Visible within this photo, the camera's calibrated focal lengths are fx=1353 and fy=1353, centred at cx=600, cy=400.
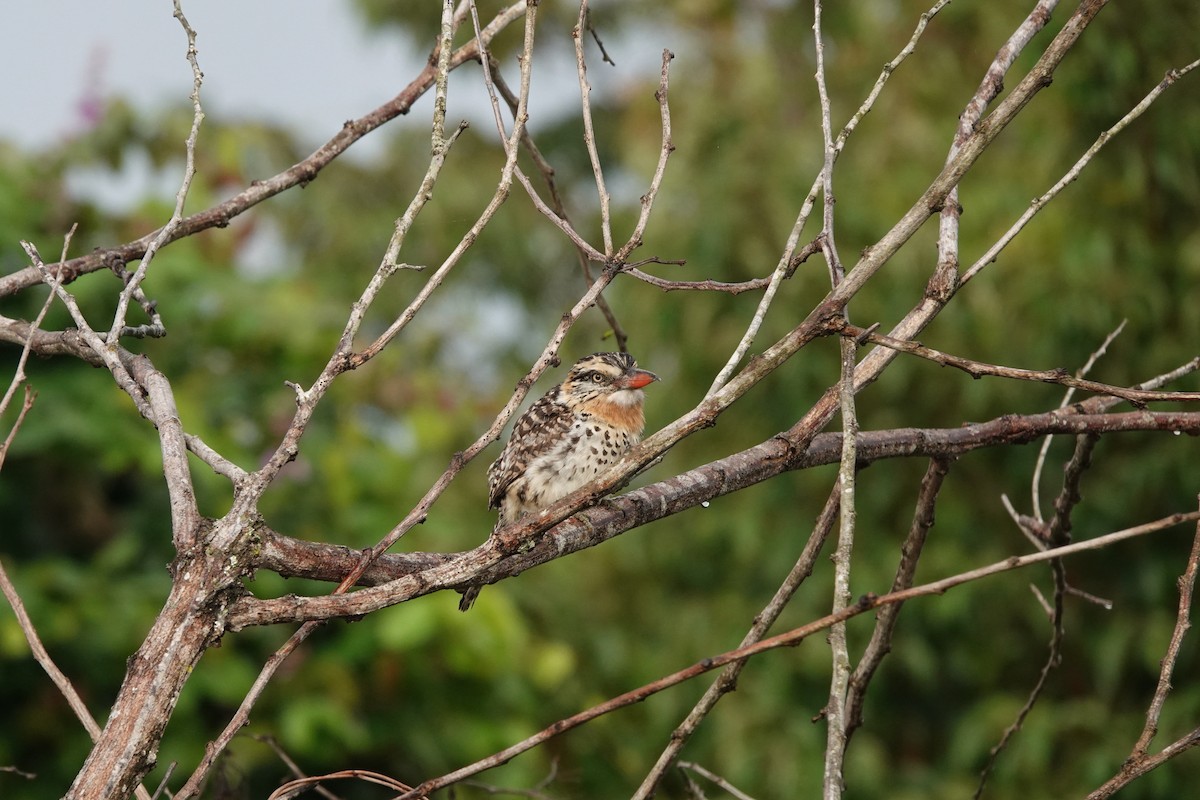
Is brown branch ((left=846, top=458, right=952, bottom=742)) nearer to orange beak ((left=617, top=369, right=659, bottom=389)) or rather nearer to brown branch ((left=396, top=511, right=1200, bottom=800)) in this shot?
brown branch ((left=396, top=511, right=1200, bottom=800))

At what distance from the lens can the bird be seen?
4.09 metres

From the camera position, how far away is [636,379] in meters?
4.27

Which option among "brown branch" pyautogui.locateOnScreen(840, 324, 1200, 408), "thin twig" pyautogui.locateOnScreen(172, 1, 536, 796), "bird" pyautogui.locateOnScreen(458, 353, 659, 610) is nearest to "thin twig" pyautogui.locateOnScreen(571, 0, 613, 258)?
"thin twig" pyautogui.locateOnScreen(172, 1, 536, 796)

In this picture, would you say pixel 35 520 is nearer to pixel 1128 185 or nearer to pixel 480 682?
pixel 480 682

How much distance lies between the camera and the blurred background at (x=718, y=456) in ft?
17.8

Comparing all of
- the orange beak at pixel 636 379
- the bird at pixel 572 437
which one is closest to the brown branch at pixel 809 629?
the bird at pixel 572 437

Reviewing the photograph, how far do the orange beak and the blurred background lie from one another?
1330mm

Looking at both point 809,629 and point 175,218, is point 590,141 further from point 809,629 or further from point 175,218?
point 809,629

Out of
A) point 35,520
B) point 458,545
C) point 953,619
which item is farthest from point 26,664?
point 953,619

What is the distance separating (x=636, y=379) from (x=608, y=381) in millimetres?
100

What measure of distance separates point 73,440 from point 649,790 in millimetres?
3685

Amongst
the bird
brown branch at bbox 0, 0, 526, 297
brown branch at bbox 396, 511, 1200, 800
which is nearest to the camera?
brown branch at bbox 396, 511, 1200, 800

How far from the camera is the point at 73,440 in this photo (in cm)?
526

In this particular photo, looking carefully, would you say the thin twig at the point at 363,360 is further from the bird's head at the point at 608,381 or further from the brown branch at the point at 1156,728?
the bird's head at the point at 608,381
